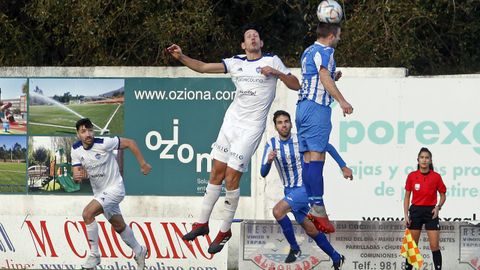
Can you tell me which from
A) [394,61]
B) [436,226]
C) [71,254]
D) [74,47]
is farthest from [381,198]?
[74,47]

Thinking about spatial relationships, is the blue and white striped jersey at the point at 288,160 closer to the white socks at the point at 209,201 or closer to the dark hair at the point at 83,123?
the white socks at the point at 209,201

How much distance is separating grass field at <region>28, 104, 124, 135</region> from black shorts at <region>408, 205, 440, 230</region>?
4297mm

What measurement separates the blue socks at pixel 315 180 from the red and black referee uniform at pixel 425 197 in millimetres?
3890

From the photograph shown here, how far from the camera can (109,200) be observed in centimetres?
1700

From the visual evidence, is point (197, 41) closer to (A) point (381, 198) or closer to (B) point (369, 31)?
(B) point (369, 31)

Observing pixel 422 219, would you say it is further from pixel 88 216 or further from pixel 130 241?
pixel 88 216

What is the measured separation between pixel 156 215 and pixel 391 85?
367cm

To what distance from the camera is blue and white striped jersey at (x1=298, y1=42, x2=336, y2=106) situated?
1357 cm

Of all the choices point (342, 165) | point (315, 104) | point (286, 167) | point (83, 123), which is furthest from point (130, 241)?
point (315, 104)

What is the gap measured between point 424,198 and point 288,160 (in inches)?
85.3

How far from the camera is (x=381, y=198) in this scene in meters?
18.8

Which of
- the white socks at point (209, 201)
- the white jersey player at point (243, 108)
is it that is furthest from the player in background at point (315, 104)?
the white socks at point (209, 201)

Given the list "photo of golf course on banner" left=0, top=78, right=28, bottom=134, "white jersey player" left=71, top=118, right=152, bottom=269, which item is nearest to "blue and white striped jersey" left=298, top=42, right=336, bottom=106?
"white jersey player" left=71, top=118, right=152, bottom=269

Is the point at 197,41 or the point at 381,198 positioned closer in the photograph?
the point at 381,198
